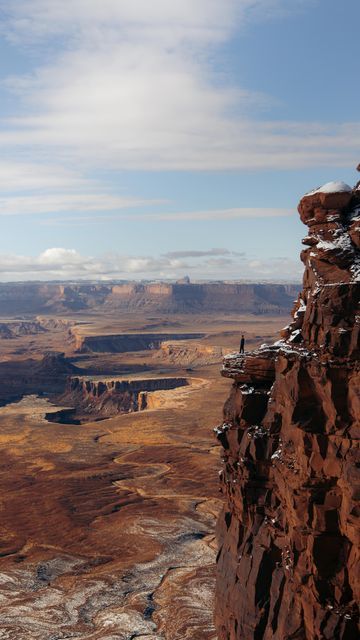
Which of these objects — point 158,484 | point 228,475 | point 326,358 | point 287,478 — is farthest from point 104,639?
point 158,484

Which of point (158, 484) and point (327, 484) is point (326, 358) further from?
point (158, 484)

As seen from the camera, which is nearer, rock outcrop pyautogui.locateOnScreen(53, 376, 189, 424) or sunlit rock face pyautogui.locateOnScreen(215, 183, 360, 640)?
sunlit rock face pyautogui.locateOnScreen(215, 183, 360, 640)

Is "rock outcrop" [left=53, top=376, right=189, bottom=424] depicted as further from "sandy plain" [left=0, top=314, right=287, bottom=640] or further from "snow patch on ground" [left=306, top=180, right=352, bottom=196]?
"snow patch on ground" [left=306, top=180, right=352, bottom=196]

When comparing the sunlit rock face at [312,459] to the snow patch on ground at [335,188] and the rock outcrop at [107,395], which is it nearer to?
the snow patch on ground at [335,188]

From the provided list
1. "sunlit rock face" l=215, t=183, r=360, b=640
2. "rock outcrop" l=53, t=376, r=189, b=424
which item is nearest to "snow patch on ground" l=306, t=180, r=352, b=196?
"sunlit rock face" l=215, t=183, r=360, b=640

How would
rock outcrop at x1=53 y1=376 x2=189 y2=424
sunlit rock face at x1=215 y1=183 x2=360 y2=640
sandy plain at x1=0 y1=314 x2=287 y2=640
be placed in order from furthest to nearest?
rock outcrop at x1=53 y1=376 x2=189 y2=424
sandy plain at x1=0 y1=314 x2=287 y2=640
sunlit rock face at x1=215 y1=183 x2=360 y2=640

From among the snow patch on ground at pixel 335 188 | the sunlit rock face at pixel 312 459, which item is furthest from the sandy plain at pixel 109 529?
the snow patch on ground at pixel 335 188

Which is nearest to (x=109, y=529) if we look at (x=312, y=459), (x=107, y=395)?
(x=312, y=459)
